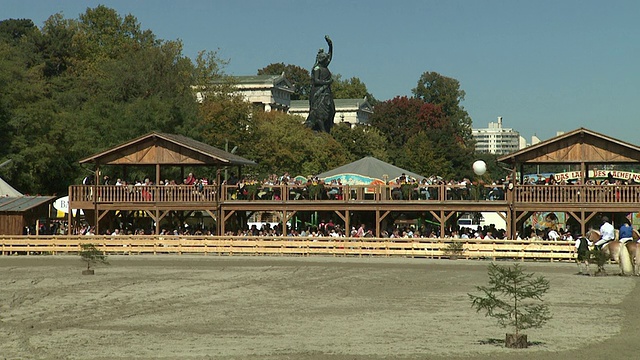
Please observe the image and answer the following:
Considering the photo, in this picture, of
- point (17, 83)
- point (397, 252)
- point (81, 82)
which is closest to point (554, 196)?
point (397, 252)

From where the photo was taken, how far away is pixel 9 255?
159 ft

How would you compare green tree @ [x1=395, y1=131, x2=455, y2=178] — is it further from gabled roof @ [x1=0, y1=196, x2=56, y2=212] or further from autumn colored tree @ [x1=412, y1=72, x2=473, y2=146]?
gabled roof @ [x1=0, y1=196, x2=56, y2=212]

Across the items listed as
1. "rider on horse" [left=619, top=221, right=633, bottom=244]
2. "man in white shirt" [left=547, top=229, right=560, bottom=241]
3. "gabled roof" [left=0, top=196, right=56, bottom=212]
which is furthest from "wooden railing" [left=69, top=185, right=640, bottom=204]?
"rider on horse" [left=619, top=221, right=633, bottom=244]

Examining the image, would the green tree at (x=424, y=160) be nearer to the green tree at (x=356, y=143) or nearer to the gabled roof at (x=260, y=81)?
the green tree at (x=356, y=143)

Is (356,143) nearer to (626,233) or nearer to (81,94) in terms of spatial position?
(81,94)

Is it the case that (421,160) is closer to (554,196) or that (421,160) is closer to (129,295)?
(554,196)

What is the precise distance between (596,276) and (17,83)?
47.1 m

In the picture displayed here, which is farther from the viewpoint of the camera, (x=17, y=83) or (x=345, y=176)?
(x=17, y=83)

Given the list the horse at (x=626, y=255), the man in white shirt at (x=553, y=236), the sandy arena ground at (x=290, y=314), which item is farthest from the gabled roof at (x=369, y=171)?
the horse at (x=626, y=255)

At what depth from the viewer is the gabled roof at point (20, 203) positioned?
163ft

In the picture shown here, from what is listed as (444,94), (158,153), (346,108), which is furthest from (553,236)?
(346,108)

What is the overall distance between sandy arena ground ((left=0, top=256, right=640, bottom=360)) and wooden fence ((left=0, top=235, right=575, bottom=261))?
4341mm

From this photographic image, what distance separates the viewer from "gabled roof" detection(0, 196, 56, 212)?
4975 centimetres

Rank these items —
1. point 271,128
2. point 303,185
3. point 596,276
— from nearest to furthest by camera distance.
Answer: point 596,276 < point 303,185 < point 271,128
